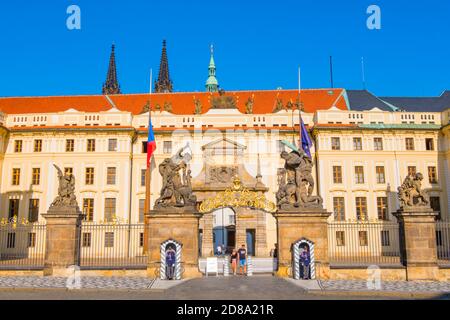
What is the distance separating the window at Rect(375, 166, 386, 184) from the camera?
36.8 metres

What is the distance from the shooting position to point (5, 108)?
146 ft

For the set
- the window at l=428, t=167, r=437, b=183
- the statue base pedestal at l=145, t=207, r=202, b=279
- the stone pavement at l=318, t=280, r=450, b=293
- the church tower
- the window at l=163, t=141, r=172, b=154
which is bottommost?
the stone pavement at l=318, t=280, r=450, b=293

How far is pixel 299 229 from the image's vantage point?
18359 mm

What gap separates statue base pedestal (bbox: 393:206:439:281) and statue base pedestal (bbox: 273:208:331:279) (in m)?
3.18

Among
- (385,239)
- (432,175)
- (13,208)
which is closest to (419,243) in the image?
(385,239)

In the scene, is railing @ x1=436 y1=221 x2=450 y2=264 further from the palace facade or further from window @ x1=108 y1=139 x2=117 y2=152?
window @ x1=108 y1=139 x2=117 y2=152

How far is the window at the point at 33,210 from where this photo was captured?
36344 mm

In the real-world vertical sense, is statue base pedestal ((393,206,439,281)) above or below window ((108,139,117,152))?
below

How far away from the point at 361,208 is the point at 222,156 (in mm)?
12362

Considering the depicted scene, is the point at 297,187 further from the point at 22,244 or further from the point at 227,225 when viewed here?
the point at 227,225

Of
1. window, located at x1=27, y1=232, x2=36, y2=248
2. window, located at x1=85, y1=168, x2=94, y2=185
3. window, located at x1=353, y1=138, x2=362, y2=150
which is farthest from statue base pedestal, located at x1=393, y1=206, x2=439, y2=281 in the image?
window, located at x1=27, y1=232, x2=36, y2=248
